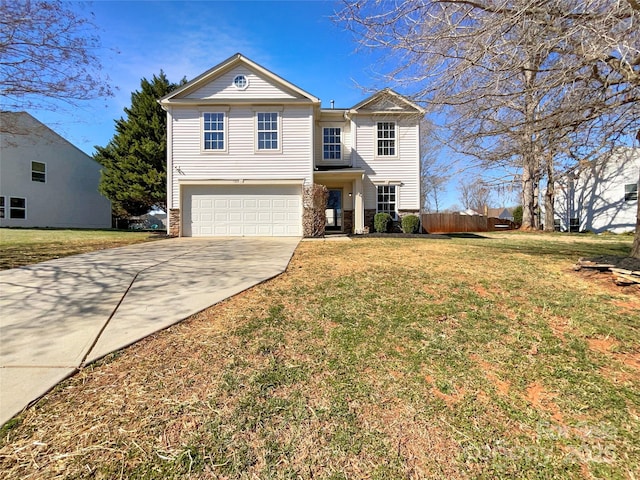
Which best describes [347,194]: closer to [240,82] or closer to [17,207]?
[240,82]

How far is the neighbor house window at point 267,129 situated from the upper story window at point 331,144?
2.96 m

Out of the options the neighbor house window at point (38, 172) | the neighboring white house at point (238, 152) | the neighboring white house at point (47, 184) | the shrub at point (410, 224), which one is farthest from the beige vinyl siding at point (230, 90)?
the neighbor house window at point (38, 172)

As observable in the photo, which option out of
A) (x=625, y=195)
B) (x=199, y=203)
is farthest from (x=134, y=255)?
(x=625, y=195)

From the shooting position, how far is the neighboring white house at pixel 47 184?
62.7 feet

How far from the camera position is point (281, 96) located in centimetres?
1317

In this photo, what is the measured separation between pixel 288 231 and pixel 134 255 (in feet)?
20.4

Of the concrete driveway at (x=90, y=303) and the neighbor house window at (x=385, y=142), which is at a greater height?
the neighbor house window at (x=385, y=142)

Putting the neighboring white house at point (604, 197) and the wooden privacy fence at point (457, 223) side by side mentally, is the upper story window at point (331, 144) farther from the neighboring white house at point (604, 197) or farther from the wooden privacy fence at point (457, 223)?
the neighboring white house at point (604, 197)

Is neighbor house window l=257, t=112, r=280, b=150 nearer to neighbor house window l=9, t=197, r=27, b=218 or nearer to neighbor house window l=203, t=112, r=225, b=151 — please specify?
neighbor house window l=203, t=112, r=225, b=151

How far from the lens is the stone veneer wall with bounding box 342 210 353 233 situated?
15.3 metres

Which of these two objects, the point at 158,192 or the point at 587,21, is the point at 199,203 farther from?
the point at 587,21

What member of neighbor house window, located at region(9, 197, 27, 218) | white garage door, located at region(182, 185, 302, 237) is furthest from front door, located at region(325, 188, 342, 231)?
neighbor house window, located at region(9, 197, 27, 218)

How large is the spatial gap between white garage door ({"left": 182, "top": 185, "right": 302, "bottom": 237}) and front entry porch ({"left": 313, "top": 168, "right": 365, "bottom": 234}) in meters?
2.07

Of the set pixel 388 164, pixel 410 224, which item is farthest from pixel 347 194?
pixel 410 224
